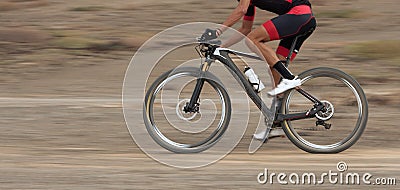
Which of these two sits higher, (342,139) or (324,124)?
(324,124)

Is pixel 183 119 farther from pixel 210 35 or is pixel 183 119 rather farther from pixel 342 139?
pixel 342 139

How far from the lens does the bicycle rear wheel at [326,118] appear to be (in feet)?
26.5

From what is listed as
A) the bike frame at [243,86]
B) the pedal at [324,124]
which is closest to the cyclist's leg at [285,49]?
the bike frame at [243,86]

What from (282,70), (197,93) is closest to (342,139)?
(282,70)

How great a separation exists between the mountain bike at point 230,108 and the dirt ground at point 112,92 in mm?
260

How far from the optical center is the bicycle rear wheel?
318 inches

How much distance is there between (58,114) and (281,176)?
15.0 ft

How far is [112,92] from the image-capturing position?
13602 millimetres

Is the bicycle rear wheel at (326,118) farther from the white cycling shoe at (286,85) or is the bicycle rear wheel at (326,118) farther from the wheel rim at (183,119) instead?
the wheel rim at (183,119)

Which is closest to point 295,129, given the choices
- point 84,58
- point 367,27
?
point 84,58
